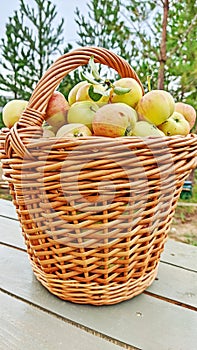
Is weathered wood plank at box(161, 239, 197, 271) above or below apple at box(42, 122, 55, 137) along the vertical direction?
below

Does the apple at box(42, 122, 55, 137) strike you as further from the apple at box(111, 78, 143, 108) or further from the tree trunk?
the tree trunk

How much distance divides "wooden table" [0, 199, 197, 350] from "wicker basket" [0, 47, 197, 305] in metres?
0.02

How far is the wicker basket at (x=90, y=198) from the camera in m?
0.44

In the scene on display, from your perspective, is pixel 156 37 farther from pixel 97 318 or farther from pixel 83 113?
pixel 97 318

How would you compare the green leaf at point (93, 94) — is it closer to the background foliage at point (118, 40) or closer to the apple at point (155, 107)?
the apple at point (155, 107)

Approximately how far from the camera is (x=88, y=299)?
0.53 meters

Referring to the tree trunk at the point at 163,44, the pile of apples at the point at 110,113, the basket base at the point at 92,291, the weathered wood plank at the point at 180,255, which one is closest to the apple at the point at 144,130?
the pile of apples at the point at 110,113

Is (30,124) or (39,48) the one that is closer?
(30,124)

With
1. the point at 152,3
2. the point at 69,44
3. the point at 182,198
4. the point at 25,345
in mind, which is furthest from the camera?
the point at 69,44

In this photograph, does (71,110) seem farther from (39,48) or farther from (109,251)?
(39,48)

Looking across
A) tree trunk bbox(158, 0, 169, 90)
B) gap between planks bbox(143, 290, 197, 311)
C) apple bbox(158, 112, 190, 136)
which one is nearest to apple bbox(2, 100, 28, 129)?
apple bbox(158, 112, 190, 136)

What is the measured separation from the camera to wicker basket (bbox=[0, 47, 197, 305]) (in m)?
0.44

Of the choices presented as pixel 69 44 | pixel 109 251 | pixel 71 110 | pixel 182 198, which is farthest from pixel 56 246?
pixel 69 44

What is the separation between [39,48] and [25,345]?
2.68m
